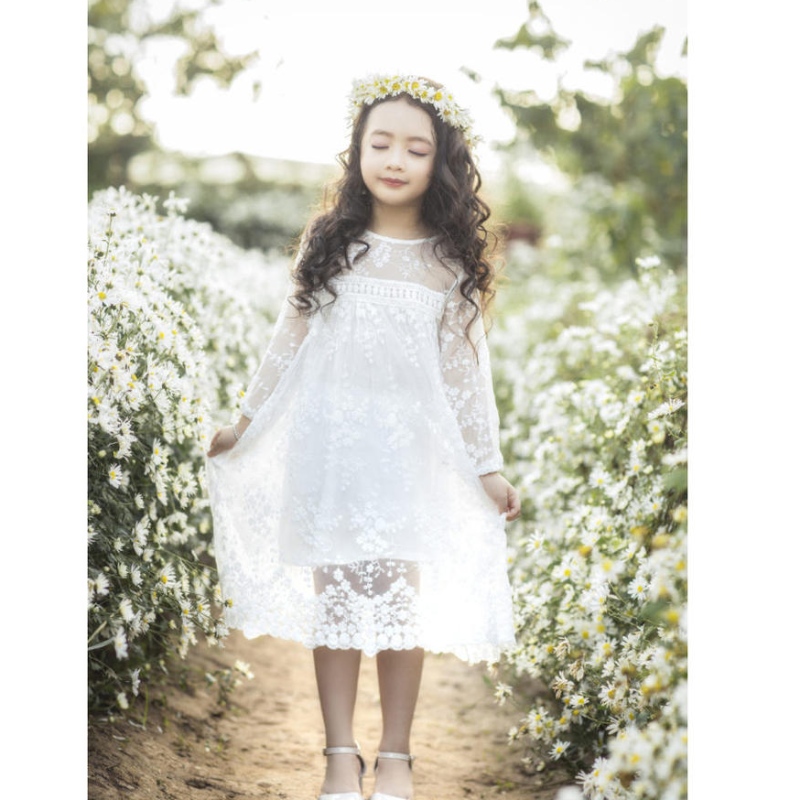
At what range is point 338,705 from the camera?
77.2 inches

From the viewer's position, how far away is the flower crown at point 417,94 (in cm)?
209

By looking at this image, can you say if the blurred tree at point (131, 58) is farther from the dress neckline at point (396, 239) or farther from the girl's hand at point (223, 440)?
the girl's hand at point (223, 440)

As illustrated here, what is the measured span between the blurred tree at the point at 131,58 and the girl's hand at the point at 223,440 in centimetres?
128

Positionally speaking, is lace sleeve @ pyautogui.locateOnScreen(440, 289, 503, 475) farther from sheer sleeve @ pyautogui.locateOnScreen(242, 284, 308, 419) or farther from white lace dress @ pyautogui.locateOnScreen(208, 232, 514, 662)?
sheer sleeve @ pyautogui.locateOnScreen(242, 284, 308, 419)

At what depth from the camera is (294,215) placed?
8.07 meters

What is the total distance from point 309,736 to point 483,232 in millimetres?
1520

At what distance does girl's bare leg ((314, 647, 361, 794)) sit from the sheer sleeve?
59 cm

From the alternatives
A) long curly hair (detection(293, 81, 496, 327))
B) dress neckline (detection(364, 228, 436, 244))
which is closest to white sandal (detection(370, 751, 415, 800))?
long curly hair (detection(293, 81, 496, 327))

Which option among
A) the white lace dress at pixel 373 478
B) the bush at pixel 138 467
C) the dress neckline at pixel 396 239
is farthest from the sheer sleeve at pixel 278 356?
the dress neckline at pixel 396 239

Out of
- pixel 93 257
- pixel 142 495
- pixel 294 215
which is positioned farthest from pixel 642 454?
pixel 294 215

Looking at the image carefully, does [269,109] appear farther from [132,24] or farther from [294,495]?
[294,495]

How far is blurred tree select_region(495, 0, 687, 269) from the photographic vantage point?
2.99 meters
